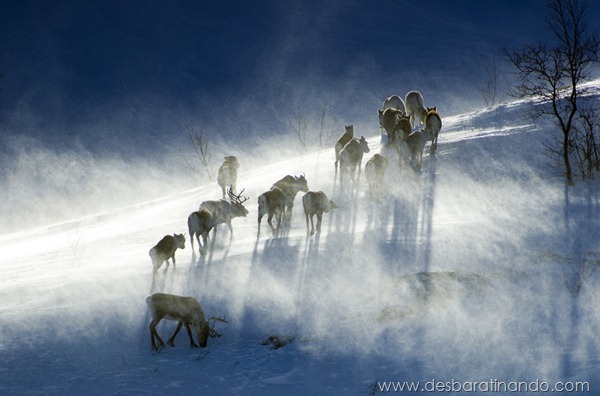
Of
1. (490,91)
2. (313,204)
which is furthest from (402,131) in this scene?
(490,91)

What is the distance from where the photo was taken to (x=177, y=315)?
10.8m

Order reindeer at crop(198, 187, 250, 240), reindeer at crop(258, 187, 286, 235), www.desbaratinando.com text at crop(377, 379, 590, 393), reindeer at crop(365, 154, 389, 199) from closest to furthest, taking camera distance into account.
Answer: www.desbaratinando.com text at crop(377, 379, 590, 393), reindeer at crop(258, 187, 286, 235), reindeer at crop(198, 187, 250, 240), reindeer at crop(365, 154, 389, 199)

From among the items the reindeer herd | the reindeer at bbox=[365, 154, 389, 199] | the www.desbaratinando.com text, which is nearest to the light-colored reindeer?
the reindeer herd

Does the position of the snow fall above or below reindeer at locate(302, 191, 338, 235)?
below

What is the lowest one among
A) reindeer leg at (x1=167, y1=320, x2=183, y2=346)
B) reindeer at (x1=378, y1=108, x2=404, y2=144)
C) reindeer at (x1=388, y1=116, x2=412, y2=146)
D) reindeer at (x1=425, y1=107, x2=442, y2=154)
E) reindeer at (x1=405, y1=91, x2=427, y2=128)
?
reindeer leg at (x1=167, y1=320, x2=183, y2=346)

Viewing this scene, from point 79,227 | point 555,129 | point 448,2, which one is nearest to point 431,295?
point 555,129

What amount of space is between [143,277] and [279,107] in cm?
11132

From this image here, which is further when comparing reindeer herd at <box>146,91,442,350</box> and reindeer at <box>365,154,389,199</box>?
reindeer at <box>365,154,389,199</box>

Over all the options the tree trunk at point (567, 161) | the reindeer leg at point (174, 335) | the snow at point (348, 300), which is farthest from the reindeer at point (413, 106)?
the reindeer leg at point (174, 335)

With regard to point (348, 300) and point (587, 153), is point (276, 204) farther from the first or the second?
point (587, 153)

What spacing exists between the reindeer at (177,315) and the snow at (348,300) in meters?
0.33

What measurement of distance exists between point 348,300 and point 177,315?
3747 mm

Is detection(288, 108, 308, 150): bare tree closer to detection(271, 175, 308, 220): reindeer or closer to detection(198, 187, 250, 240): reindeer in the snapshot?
detection(271, 175, 308, 220): reindeer

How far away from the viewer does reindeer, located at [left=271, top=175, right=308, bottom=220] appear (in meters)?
17.6
